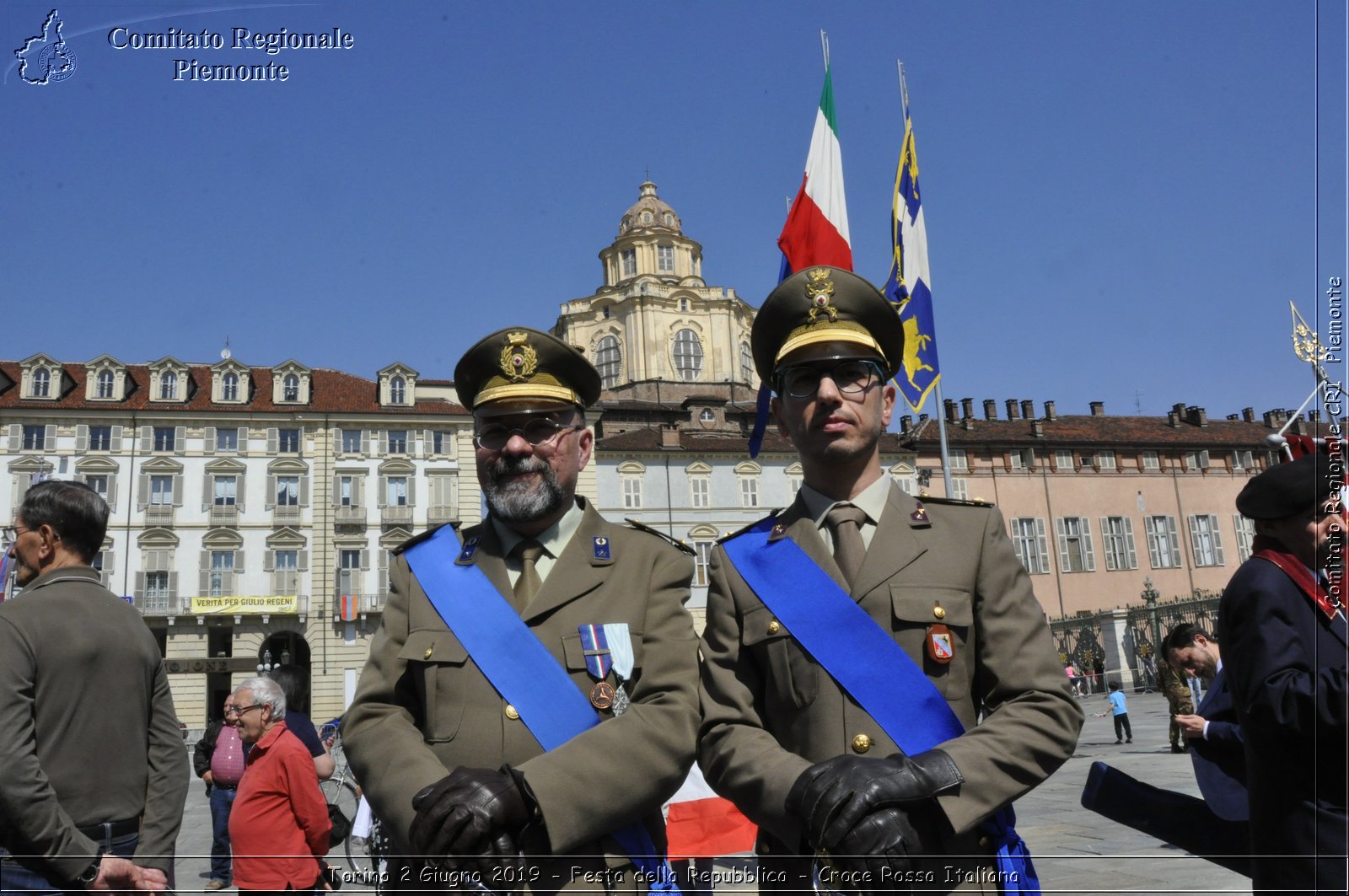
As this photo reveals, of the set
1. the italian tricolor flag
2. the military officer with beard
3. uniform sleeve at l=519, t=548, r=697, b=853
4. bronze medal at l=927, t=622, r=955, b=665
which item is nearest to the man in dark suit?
bronze medal at l=927, t=622, r=955, b=665

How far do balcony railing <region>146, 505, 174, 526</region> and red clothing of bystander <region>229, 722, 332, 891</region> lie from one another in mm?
47953

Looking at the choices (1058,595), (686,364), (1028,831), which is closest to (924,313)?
(1028,831)

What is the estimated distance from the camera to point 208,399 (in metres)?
51.2

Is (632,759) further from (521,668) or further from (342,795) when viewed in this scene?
(342,795)

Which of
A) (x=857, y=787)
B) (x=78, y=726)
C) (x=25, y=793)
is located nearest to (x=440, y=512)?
(x=78, y=726)

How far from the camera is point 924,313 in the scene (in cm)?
1223

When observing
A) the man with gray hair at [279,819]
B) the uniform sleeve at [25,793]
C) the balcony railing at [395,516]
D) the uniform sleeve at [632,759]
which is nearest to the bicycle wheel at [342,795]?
the man with gray hair at [279,819]

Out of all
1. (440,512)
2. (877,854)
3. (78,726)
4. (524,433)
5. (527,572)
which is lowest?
(877,854)

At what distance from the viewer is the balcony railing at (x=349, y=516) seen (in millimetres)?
50062

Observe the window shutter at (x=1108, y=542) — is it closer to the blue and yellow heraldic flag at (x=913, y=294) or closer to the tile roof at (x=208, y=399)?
the tile roof at (x=208, y=399)

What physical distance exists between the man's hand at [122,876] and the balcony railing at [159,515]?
4991cm

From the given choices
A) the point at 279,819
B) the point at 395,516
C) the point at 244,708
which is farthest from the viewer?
the point at 395,516

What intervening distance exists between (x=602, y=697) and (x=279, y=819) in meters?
3.30

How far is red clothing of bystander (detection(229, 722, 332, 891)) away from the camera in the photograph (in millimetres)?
5387
